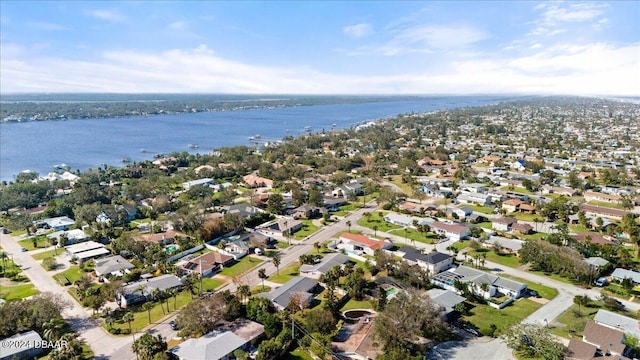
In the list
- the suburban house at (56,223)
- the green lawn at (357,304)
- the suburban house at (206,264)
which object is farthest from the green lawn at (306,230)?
the suburban house at (56,223)

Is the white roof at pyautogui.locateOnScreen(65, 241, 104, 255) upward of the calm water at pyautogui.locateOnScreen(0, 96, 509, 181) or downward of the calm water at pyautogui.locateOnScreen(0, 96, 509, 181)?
downward

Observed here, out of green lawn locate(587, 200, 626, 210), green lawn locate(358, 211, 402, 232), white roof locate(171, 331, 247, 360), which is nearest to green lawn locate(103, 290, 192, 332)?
white roof locate(171, 331, 247, 360)

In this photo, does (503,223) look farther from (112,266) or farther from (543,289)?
(112,266)

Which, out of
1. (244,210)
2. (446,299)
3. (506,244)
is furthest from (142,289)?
(506,244)

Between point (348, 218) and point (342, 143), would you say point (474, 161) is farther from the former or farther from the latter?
point (348, 218)

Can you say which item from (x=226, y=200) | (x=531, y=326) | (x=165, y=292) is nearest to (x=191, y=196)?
(x=226, y=200)

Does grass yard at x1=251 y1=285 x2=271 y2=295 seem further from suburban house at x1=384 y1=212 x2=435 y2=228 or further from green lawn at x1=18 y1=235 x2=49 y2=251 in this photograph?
green lawn at x1=18 y1=235 x2=49 y2=251
